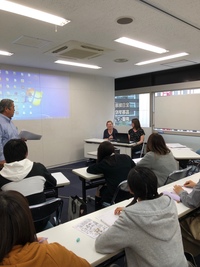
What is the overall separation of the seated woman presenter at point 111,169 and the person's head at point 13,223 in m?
1.72

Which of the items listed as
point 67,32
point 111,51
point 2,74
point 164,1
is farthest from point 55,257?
point 2,74

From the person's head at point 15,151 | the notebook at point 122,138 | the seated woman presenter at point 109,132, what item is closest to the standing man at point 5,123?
the person's head at point 15,151

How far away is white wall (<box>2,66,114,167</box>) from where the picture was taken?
568cm

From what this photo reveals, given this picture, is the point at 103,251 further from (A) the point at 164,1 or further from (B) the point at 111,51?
(B) the point at 111,51

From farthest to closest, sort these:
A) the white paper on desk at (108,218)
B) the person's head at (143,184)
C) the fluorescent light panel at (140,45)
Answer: the fluorescent light panel at (140,45), the white paper on desk at (108,218), the person's head at (143,184)

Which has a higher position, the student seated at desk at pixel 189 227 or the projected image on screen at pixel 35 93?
the projected image on screen at pixel 35 93

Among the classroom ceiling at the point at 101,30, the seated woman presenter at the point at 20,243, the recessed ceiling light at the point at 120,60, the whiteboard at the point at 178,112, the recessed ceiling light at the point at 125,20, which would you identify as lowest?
the seated woman presenter at the point at 20,243

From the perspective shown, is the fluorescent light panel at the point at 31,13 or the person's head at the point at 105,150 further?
the person's head at the point at 105,150

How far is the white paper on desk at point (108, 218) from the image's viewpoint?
1553mm

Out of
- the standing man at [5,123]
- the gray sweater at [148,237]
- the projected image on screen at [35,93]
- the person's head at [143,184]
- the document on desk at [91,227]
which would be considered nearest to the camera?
the gray sweater at [148,237]

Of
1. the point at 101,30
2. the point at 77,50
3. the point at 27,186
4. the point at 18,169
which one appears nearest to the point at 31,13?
the point at 101,30

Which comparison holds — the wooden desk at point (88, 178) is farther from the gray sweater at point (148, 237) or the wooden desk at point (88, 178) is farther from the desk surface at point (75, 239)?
the gray sweater at point (148, 237)

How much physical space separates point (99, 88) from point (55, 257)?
627cm

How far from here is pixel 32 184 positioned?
1792 mm
